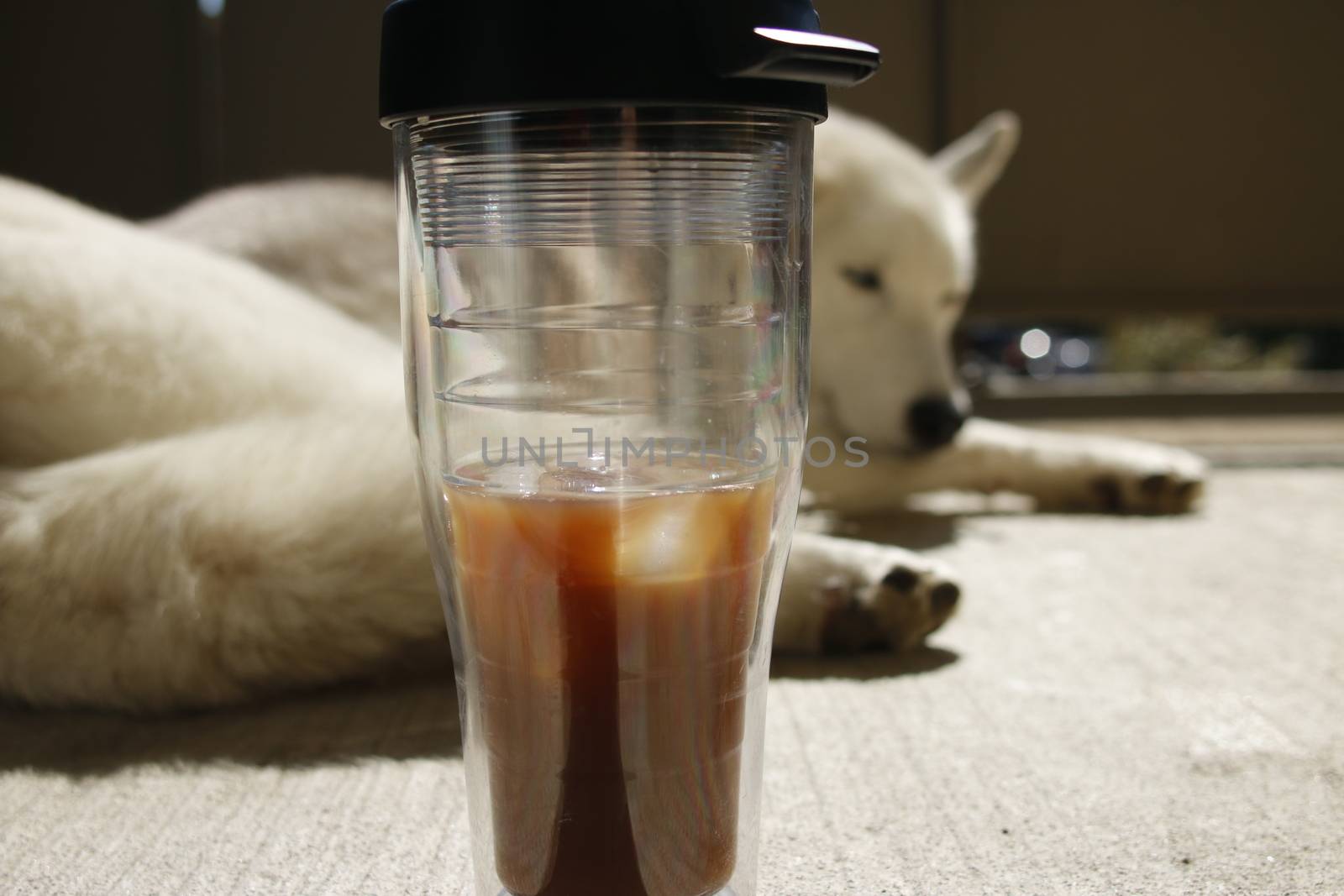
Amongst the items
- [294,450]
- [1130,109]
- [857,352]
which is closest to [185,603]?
[294,450]

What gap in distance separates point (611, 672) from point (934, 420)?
55.4 inches

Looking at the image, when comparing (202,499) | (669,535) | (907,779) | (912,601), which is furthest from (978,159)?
(669,535)

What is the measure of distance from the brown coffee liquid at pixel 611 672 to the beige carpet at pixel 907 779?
147mm

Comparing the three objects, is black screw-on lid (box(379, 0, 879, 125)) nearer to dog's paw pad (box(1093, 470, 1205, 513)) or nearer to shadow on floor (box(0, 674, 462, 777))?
shadow on floor (box(0, 674, 462, 777))

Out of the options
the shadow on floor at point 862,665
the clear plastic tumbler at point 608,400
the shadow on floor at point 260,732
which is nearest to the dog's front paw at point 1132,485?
the shadow on floor at point 862,665

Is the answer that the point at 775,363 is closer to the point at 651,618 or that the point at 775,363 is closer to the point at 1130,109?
the point at 651,618

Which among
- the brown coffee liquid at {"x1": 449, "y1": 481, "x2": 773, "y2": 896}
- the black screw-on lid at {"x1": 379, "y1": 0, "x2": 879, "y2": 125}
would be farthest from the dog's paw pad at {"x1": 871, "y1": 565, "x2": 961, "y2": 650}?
the black screw-on lid at {"x1": 379, "y1": 0, "x2": 879, "y2": 125}

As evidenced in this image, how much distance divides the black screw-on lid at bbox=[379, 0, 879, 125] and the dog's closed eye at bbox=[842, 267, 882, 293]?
1447 mm

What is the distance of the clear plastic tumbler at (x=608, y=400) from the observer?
0.55 metres

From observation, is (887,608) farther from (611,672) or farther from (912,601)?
(611,672)

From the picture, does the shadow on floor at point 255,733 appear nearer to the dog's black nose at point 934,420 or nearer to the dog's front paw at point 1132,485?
the dog's black nose at point 934,420

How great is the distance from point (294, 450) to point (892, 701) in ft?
1.85

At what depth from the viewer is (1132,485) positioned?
6.41 ft

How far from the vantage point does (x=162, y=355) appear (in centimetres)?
114
